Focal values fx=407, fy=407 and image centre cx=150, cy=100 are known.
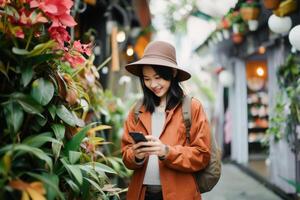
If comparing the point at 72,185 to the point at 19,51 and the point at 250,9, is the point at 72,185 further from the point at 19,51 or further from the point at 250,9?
the point at 250,9

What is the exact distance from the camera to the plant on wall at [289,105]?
579cm

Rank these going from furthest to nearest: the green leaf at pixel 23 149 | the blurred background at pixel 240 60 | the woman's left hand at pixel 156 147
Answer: the blurred background at pixel 240 60 → the woman's left hand at pixel 156 147 → the green leaf at pixel 23 149

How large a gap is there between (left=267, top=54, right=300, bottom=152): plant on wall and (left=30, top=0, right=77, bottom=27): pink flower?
395 centimetres

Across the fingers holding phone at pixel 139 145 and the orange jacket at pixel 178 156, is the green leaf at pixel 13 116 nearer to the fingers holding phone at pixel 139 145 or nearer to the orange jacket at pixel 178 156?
the fingers holding phone at pixel 139 145

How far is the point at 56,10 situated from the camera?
229 centimetres

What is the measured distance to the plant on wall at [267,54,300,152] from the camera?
579cm

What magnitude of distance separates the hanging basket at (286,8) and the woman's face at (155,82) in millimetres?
3478

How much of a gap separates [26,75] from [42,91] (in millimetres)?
127

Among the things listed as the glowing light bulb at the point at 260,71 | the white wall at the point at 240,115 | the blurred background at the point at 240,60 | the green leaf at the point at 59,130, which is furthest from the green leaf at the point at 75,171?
the glowing light bulb at the point at 260,71

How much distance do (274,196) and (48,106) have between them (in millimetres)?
5835

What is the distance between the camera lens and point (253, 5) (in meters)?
7.50

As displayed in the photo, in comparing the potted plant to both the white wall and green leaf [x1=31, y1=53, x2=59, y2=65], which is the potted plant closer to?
A: the white wall

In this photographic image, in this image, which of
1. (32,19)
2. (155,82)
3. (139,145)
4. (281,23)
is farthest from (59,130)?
(281,23)

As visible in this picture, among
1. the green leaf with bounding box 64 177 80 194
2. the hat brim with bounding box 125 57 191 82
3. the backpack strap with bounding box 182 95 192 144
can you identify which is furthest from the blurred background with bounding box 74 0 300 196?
the green leaf with bounding box 64 177 80 194
